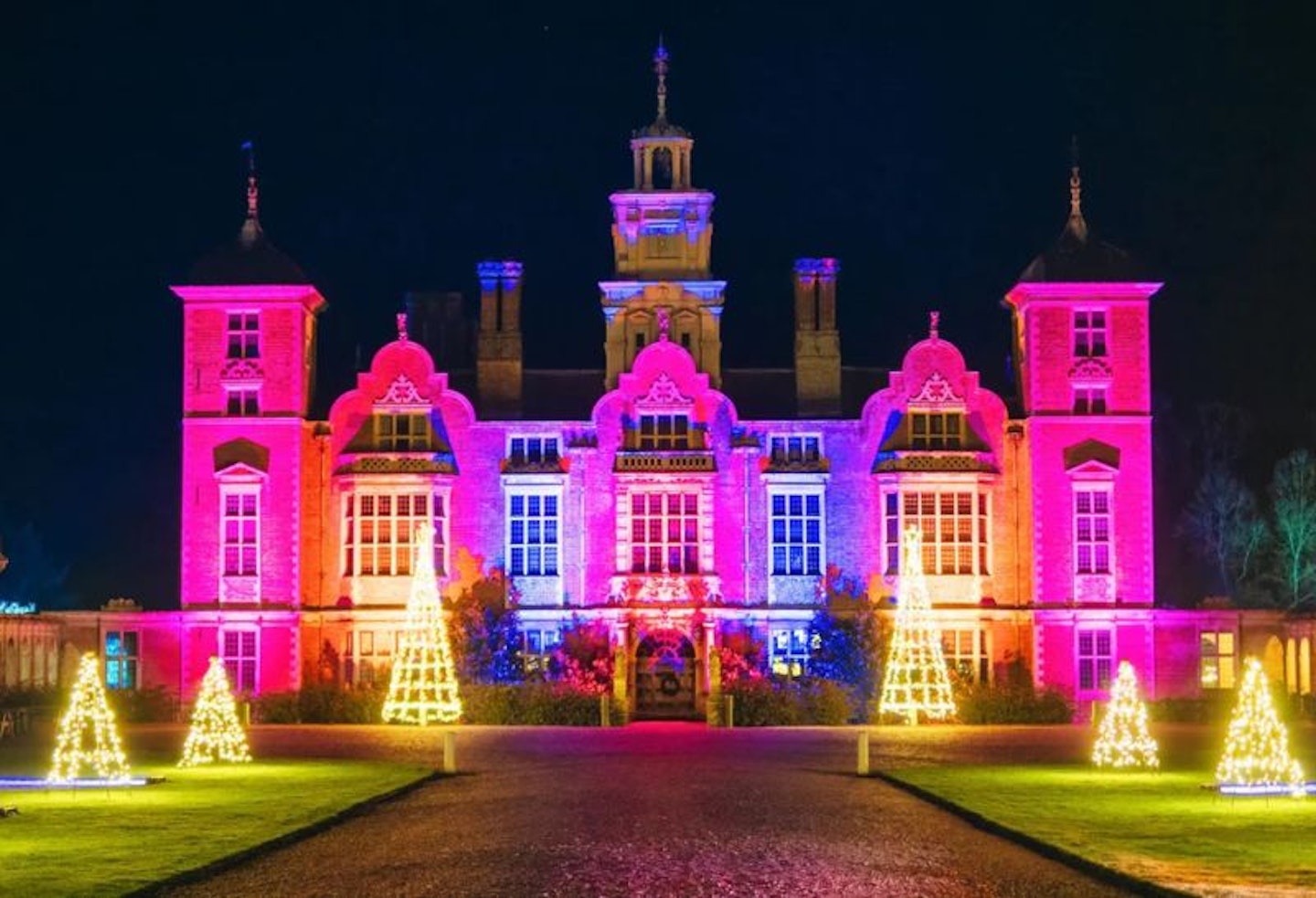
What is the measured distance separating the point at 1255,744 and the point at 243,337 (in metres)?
36.7

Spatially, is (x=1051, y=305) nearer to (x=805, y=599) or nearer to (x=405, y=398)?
(x=805, y=599)

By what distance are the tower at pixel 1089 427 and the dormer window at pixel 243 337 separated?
22.0 metres

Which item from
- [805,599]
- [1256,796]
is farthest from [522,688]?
[1256,796]

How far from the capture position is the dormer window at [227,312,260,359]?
59.9 m

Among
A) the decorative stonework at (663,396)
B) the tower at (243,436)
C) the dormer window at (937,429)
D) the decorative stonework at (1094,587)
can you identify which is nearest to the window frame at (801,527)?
the dormer window at (937,429)

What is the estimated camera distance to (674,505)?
59.7 metres

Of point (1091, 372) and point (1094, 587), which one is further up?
point (1091, 372)

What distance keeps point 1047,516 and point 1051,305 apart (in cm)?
609

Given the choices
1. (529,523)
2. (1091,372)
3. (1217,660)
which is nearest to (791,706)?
(529,523)

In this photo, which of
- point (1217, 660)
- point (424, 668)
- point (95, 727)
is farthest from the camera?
point (1217, 660)

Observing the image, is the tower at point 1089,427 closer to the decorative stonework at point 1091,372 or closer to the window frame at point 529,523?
the decorative stonework at point 1091,372

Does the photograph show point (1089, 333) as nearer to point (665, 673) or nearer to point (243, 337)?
point (665, 673)

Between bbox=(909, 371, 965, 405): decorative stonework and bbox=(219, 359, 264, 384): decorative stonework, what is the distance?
1884 centimetres

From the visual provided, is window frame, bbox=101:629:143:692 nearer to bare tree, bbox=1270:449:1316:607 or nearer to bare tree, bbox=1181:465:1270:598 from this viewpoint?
bare tree, bbox=1181:465:1270:598
